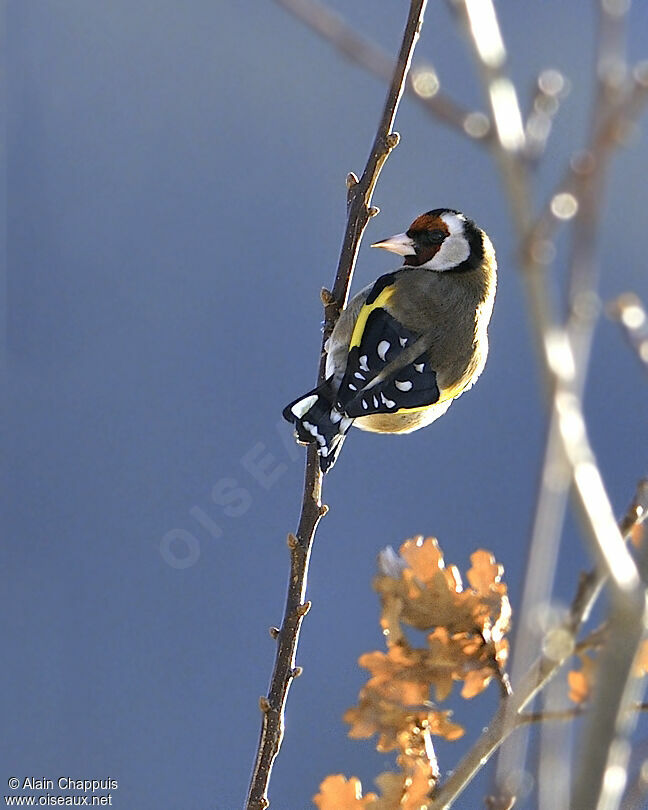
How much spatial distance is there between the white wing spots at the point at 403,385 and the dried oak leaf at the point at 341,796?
39.1 inches

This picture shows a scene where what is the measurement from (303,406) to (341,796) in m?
0.85

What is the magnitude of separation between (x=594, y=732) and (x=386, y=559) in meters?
0.67

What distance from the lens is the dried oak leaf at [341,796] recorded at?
1.14 meters

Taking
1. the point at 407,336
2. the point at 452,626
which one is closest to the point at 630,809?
the point at 452,626

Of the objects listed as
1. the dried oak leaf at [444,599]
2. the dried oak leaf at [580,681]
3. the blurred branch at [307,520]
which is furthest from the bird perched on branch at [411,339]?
the dried oak leaf at [580,681]

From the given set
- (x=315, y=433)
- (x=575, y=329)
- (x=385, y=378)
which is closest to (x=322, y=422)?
(x=315, y=433)

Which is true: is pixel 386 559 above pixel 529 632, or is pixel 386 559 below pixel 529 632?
above

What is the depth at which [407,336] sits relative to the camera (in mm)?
2141

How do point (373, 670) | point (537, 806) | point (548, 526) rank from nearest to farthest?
point (548, 526) < point (537, 806) < point (373, 670)

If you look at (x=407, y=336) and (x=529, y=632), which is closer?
(x=529, y=632)

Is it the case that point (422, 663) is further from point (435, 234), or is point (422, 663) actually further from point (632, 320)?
point (435, 234)

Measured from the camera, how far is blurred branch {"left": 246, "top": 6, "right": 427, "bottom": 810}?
1.26m

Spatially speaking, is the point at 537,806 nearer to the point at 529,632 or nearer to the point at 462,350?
the point at 529,632

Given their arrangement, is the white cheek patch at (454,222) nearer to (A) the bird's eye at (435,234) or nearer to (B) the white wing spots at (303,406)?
(A) the bird's eye at (435,234)
